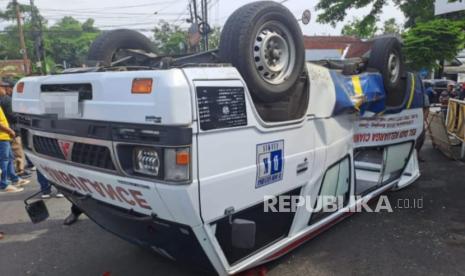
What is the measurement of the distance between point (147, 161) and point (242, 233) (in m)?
0.76

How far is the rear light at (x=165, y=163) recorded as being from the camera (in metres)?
2.09

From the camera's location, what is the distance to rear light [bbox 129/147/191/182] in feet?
6.85

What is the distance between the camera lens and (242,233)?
2418 millimetres

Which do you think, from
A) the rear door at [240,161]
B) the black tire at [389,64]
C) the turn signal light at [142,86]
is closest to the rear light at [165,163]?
the rear door at [240,161]

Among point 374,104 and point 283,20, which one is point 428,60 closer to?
point 374,104

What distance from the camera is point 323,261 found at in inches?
133

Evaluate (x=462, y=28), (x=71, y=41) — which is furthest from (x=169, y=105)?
(x=71, y=41)

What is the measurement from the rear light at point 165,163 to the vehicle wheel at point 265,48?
762 millimetres

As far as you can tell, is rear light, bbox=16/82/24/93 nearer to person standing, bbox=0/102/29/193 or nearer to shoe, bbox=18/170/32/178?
person standing, bbox=0/102/29/193

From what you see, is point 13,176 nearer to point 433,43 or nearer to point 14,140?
point 14,140

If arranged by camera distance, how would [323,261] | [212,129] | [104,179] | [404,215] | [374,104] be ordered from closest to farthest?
1. [212,129]
2. [104,179]
3. [323,261]
4. [374,104]
5. [404,215]

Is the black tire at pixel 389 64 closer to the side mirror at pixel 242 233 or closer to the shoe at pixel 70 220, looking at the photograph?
the side mirror at pixel 242 233

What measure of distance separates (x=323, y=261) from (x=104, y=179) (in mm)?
2069

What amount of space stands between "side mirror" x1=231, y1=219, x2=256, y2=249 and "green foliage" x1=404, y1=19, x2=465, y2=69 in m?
4.23
